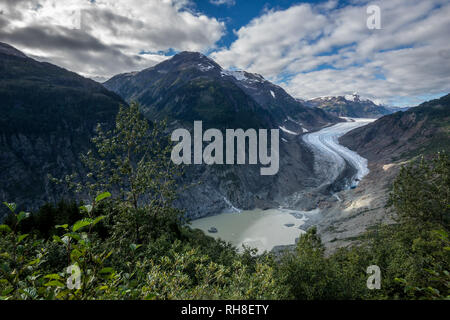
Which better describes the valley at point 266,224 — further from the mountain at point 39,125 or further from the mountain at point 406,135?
the mountain at point 39,125

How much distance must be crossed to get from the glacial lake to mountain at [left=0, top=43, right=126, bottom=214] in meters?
45.4

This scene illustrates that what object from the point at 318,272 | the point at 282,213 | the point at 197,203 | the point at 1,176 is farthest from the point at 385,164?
the point at 1,176

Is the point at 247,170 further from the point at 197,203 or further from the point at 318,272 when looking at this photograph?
the point at 318,272

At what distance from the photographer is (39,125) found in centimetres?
7075

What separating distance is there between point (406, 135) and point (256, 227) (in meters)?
129

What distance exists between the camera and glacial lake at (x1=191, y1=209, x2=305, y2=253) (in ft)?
215

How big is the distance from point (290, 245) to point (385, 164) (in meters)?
96.7

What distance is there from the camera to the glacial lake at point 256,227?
215ft
